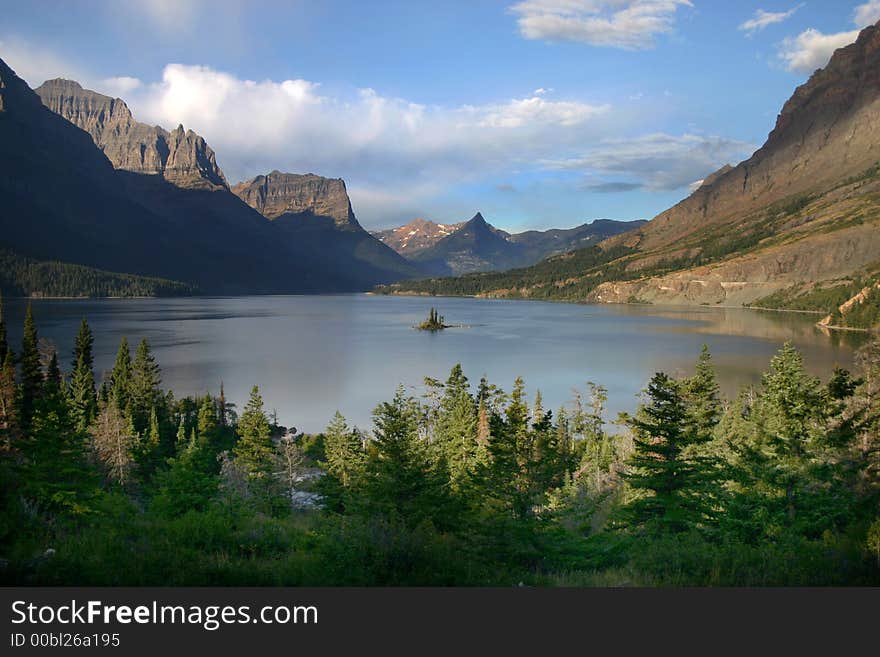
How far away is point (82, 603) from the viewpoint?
778 centimetres

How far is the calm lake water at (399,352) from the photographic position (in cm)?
6888

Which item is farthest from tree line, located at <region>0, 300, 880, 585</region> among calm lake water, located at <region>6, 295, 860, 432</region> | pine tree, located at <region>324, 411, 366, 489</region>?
calm lake water, located at <region>6, 295, 860, 432</region>

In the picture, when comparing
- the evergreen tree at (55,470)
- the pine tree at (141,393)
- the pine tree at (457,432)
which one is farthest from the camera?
the pine tree at (141,393)

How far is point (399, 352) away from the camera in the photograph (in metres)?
104

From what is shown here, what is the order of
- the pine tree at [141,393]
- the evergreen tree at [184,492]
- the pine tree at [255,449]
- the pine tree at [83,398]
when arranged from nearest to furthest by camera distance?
1. the evergreen tree at [184,492]
2. the pine tree at [255,449]
3. the pine tree at [83,398]
4. the pine tree at [141,393]

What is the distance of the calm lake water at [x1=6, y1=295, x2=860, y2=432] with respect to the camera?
68.9 meters

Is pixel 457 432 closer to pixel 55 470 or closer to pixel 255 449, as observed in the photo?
pixel 255 449

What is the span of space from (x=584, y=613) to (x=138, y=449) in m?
40.0

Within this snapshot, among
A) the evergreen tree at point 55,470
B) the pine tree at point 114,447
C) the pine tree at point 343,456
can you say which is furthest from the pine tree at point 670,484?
the pine tree at point 114,447

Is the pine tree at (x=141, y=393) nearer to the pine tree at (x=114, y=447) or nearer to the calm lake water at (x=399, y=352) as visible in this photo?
the calm lake water at (x=399, y=352)

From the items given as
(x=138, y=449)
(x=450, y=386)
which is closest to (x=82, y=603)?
(x=138, y=449)

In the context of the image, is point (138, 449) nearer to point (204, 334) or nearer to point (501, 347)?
point (501, 347)

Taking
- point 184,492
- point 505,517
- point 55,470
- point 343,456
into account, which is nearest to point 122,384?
point 343,456

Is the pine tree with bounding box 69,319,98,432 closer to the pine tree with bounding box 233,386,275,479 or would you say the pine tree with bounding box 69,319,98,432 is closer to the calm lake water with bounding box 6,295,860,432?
the pine tree with bounding box 233,386,275,479
